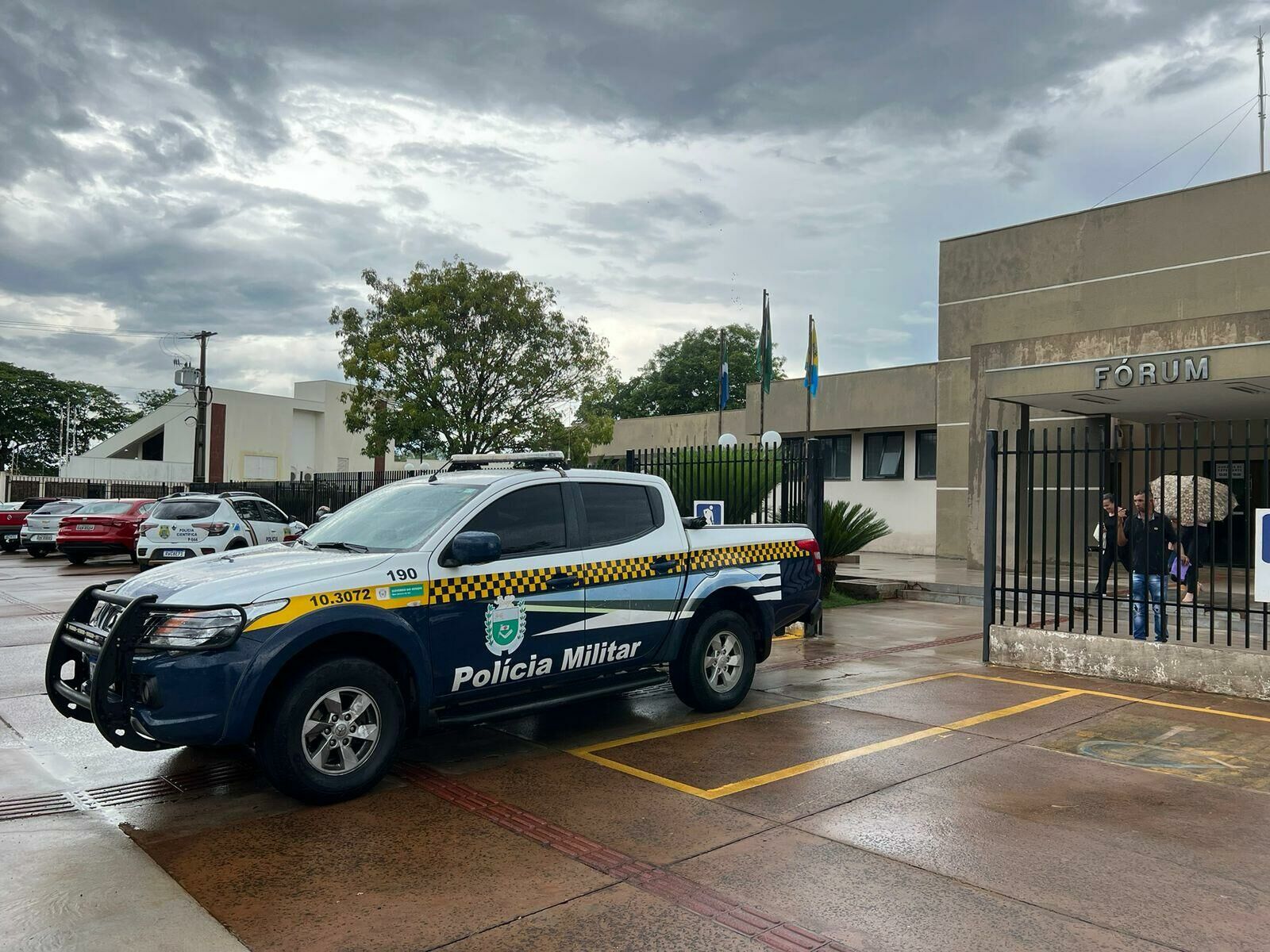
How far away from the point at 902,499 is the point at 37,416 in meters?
63.8

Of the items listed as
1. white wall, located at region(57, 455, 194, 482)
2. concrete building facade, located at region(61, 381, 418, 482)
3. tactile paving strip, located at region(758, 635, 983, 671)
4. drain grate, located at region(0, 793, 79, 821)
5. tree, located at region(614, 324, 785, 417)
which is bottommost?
drain grate, located at region(0, 793, 79, 821)

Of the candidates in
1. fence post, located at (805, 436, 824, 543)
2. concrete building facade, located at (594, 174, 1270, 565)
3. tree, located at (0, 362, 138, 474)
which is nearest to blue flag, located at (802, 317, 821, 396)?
concrete building facade, located at (594, 174, 1270, 565)

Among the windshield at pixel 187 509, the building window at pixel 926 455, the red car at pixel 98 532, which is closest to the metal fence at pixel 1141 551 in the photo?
the building window at pixel 926 455

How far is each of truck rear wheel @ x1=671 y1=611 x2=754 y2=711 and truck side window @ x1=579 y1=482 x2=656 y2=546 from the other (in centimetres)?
91

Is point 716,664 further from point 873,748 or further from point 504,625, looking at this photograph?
point 504,625

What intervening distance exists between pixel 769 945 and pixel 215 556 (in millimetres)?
4027

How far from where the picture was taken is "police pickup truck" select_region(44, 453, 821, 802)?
4.99m

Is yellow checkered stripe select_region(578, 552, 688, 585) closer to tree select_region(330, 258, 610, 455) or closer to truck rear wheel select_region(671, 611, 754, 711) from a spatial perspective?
truck rear wheel select_region(671, 611, 754, 711)

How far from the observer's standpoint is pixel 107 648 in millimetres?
4941

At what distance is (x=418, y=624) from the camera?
18.4 feet

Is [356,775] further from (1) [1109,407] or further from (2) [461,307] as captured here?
(2) [461,307]

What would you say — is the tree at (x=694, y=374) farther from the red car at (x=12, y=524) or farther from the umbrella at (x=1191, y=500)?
the umbrella at (x=1191, y=500)

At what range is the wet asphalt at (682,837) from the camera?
3.88m

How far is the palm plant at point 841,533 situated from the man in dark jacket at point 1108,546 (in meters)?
4.02
